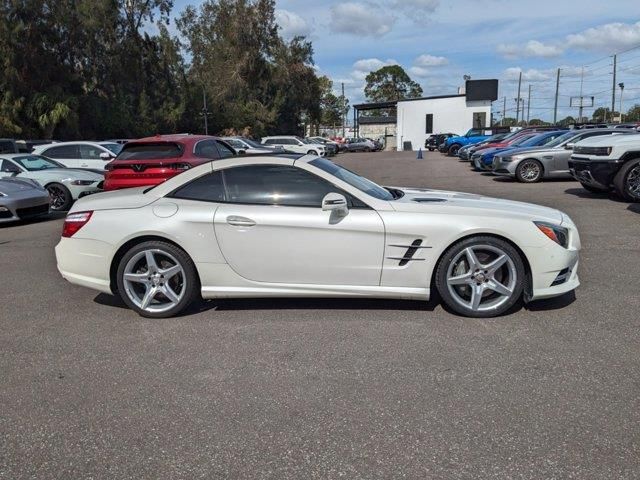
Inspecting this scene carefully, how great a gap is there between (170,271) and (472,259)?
Answer: 2.56 metres

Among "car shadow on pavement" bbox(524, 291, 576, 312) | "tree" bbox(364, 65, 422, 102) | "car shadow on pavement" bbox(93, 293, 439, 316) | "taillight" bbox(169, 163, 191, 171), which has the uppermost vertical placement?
"tree" bbox(364, 65, 422, 102)

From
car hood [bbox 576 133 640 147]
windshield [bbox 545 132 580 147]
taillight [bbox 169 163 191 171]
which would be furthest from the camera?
windshield [bbox 545 132 580 147]

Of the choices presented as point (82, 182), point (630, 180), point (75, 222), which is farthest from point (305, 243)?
point (82, 182)

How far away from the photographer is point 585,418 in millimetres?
3090

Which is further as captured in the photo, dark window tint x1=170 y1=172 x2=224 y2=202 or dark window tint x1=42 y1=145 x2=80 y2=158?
dark window tint x1=42 y1=145 x2=80 y2=158

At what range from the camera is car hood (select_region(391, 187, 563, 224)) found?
466cm

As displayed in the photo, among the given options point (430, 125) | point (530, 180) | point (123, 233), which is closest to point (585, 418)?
point (123, 233)

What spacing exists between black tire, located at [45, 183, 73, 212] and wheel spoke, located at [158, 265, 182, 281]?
8.62 meters

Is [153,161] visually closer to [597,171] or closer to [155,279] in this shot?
[155,279]

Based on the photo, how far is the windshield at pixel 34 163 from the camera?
12.8 metres

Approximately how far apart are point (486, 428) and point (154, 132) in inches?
1530

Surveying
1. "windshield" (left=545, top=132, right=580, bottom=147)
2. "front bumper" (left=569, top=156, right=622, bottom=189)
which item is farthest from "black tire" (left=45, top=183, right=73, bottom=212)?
"windshield" (left=545, top=132, right=580, bottom=147)

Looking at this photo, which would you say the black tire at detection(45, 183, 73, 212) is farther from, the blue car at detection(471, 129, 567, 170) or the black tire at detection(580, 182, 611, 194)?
the blue car at detection(471, 129, 567, 170)

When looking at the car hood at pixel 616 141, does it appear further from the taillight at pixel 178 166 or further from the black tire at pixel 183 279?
the black tire at pixel 183 279
